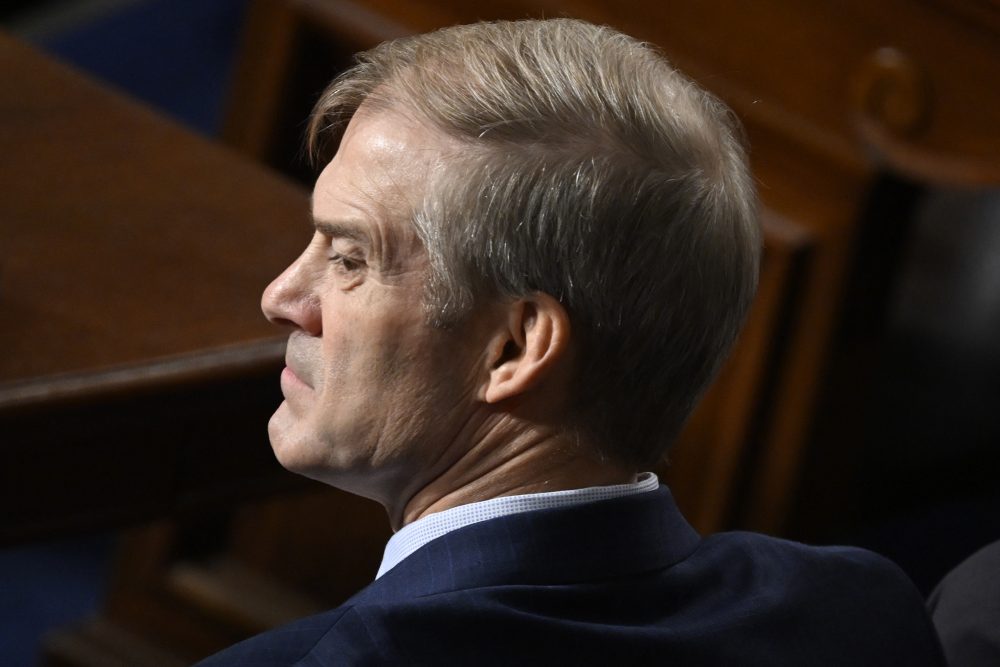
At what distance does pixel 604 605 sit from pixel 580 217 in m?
0.28

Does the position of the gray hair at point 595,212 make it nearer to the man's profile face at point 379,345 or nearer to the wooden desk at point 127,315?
the man's profile face at point 379,345

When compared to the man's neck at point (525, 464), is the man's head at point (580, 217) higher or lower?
higher

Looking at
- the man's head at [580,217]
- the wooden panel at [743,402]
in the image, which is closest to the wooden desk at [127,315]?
the man's head at [580,217]

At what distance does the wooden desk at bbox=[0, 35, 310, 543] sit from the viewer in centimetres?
164

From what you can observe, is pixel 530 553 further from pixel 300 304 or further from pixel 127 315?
pixel 127 315

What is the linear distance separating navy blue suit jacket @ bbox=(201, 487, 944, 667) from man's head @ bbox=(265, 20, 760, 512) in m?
0.10

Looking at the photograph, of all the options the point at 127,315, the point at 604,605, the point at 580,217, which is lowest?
the point at 127,315

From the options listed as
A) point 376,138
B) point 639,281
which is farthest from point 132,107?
point 639,281

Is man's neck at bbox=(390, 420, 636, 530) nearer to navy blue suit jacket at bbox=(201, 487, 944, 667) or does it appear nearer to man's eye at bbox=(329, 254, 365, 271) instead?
navy blue suit jacket at bbox=(201, 487, 944, 667)

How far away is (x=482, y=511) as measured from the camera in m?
1.14

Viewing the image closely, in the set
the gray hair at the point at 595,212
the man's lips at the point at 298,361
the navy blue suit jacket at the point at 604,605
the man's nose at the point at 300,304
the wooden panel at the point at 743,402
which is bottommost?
the wooden panel at the point at 743,402

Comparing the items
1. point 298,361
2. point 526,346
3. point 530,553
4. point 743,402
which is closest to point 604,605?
point 530,553

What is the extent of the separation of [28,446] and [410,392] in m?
0.59

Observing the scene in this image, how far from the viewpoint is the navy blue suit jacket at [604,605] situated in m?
1.02
